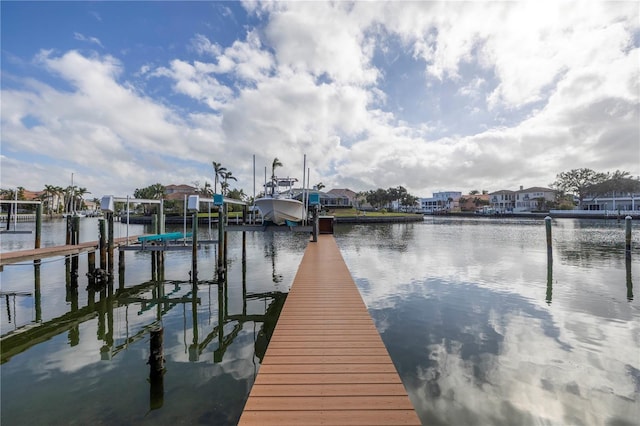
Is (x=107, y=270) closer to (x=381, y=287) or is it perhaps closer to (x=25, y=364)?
(x=25, y=364)

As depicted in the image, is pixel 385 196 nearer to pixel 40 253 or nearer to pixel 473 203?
pixel 473 203

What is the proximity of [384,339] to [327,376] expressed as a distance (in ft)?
13.3

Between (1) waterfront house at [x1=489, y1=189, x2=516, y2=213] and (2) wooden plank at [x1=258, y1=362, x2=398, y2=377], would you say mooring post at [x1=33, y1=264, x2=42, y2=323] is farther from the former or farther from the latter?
(1) waterfront house at [x1=489, y1=189, x2=516, y2=213]

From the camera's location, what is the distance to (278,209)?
57.1ft

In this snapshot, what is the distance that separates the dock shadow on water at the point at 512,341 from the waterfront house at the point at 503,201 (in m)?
113

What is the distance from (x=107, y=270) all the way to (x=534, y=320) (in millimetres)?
16821

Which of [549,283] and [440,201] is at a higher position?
[440,201]

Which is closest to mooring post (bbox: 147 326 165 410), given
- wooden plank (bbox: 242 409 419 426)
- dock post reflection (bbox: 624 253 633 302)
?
wooden plank (bbox: 242 409 419 426)

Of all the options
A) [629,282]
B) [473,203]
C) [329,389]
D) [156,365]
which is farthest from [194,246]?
[473,203]

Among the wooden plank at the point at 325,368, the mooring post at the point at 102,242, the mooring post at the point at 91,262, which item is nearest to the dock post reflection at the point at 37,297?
the mooring post at the point at 91,262

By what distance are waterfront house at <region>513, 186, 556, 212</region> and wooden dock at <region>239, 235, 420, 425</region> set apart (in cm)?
11598

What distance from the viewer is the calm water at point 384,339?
5.30m

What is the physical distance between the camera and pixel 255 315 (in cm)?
1030

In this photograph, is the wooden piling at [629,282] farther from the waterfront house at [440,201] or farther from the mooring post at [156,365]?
the waterfront house at [440,201]
